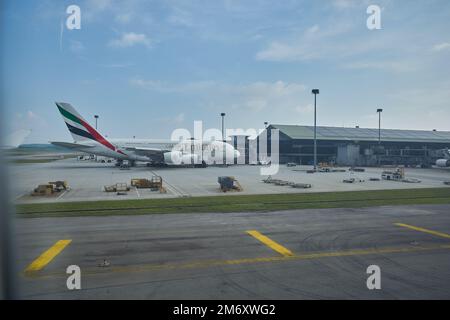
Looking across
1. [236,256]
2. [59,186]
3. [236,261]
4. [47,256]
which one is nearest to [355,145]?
[59,186]

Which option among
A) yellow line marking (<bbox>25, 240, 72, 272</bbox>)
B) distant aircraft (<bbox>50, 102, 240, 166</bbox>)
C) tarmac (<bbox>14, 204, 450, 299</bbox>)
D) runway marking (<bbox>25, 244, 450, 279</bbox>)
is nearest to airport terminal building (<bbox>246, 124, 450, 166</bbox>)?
distant aircraft (<bbox>50, 102, 240, 166</bbox>)

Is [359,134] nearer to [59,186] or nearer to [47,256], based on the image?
[59,186]

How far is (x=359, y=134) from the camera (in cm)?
7112

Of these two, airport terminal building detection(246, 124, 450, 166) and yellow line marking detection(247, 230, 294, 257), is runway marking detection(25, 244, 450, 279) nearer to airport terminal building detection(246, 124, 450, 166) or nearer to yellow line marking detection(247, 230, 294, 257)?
yellow line marking detection(247, 230, 294, 257)

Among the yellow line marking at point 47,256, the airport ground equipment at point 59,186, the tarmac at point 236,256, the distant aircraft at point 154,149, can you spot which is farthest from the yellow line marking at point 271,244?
the distant aircraft at point 154,149

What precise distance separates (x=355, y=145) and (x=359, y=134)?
404 inches

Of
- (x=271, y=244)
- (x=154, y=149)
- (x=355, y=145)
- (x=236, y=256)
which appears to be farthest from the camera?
(x=355, y=145)

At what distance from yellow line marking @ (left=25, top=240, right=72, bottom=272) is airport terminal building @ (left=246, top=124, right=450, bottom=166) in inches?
2224

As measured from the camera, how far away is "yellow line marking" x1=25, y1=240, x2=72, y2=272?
8.11 metres

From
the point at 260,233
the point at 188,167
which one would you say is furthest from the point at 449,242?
the point at 188,167

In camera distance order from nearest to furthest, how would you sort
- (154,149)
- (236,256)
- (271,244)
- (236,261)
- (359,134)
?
(236,261) < (236,256) < (271,244) < (154,149) < (359,134)

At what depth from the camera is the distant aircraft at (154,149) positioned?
42566 millimetres

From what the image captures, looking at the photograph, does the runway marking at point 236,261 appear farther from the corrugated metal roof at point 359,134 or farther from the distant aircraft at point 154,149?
the corrugated metal roof at point 359,134

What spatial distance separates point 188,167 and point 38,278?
134 feet
